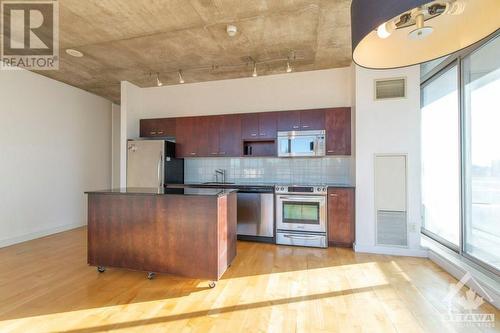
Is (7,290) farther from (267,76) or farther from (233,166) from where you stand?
(267,76)

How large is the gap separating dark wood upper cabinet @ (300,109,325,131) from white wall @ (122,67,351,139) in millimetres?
381

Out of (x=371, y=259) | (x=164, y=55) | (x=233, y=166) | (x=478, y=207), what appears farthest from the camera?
(x=233, y=166)

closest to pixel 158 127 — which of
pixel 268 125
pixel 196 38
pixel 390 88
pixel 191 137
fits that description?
pixel 191 137

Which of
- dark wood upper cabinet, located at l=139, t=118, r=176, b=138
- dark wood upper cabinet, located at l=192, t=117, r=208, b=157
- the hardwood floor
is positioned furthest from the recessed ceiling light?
the hardwood floor

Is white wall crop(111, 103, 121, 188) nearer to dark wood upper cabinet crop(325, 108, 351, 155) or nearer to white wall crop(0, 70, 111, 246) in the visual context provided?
white wall crop(0, 70, 111, 246)

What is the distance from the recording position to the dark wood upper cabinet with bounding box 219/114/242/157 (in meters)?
4.55

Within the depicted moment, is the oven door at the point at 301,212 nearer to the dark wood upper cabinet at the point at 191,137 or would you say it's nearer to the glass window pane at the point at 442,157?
the glass window pane at the point at 442,157

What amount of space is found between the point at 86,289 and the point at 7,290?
81cm

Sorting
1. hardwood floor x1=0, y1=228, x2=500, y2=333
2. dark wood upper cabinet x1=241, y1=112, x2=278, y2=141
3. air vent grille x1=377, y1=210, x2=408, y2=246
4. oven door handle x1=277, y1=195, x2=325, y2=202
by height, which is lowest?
hardwood floor x1=0, y1=228, x2=500, y2=333

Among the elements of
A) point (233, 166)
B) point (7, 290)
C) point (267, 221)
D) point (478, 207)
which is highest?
point (233, 166)

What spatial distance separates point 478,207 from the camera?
2.79m

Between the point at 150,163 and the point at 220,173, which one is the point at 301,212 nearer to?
the point at 220,173

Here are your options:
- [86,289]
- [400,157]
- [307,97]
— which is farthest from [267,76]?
[86,289]

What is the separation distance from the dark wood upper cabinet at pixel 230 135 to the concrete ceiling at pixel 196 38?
3.00 ft
